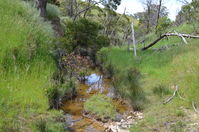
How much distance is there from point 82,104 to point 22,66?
7.69 ft

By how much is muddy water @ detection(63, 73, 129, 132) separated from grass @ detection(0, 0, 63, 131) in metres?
1.07

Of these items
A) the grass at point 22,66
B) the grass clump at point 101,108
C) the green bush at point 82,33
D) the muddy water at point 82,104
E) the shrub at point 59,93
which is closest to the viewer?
the grass at point 22,66

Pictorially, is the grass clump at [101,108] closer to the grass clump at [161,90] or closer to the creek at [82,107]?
the creek at [82,107]

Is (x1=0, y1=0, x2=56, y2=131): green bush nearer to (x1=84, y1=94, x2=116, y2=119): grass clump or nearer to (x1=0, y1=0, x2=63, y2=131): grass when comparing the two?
(x1=0, y1=0, x2=63, y2=131): grass

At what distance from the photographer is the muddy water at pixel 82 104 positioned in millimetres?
5641

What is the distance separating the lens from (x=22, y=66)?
227 inches

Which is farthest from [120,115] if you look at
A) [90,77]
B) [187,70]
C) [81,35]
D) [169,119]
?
[81,35]

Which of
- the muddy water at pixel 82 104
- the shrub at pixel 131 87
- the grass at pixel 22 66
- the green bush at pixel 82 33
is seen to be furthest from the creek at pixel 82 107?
the green bush at pixel 82 33

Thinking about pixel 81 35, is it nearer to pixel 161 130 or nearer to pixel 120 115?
pixel 120 115

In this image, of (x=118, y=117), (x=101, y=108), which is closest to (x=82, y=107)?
(x=101, y=108)

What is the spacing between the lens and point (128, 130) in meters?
5.18

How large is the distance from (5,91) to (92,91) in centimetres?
497

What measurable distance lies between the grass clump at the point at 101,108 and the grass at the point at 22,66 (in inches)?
55.0

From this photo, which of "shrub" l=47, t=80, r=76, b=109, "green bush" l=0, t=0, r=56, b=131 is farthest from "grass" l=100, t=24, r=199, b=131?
"green bush" l=0, t=0, r=56, b=131
